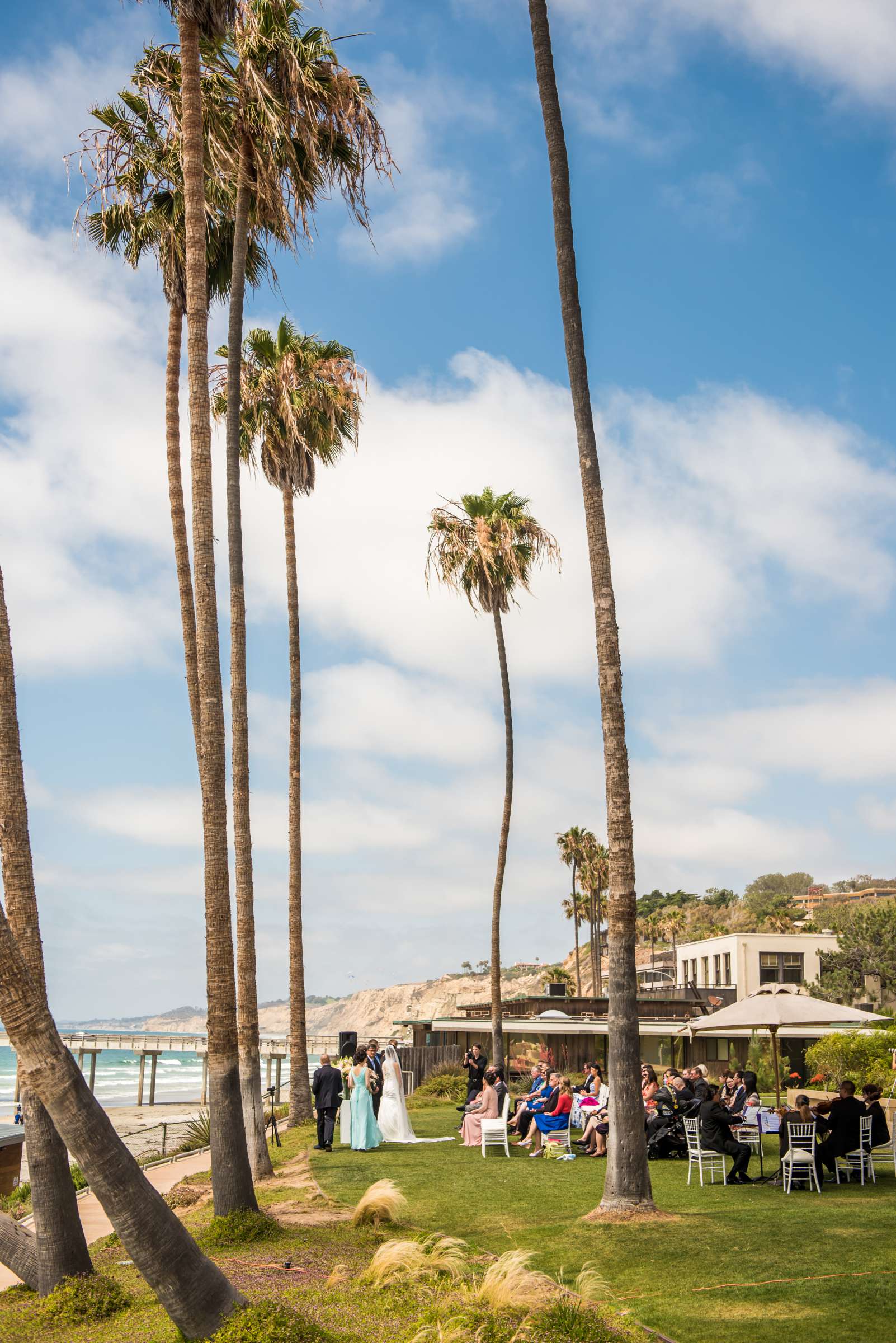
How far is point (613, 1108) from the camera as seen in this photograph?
11.1m

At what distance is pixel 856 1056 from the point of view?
74.1 ft

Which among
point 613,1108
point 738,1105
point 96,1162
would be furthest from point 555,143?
point 738,1105

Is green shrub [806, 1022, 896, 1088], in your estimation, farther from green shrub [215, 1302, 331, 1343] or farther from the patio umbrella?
green shrub [215, 1302, 331, 1343]

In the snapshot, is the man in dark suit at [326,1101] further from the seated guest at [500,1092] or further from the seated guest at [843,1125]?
the seated guest at [843,1125]

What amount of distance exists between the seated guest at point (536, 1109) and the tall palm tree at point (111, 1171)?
11381mm

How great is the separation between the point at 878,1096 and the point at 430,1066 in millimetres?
19744

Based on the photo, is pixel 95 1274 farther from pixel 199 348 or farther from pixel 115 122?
pixel 115 122

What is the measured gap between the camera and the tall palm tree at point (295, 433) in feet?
70.1

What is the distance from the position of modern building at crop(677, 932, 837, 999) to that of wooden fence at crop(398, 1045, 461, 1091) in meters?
31.8

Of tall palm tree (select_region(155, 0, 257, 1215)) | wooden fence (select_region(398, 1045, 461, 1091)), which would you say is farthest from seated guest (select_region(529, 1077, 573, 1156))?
wooden fence (select_region(398, 1045, 461, 1091))

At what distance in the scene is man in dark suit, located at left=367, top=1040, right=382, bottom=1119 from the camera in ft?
62.2

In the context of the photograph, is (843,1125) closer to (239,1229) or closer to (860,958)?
(239,1229)

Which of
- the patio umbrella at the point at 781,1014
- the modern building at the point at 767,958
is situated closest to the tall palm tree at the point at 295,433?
the patio umbrella at the point at 781,1014

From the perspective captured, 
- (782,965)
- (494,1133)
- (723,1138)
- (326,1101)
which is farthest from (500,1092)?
(782,965)
